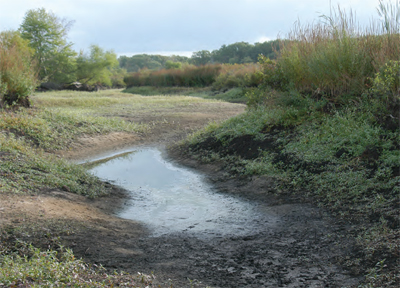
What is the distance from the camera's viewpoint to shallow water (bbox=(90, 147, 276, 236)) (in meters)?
5.30

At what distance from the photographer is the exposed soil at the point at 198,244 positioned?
145 inches

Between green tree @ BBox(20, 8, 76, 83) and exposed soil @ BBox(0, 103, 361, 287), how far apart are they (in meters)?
31.1

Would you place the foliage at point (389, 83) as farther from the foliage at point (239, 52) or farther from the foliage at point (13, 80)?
the foliage at point (239, 52)

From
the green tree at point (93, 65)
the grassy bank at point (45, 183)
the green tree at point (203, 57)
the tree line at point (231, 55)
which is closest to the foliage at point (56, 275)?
the grassy bank at point (45, 183)

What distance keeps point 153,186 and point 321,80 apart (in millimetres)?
4878

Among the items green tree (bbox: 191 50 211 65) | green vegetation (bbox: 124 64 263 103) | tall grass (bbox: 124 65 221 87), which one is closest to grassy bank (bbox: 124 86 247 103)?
green vegetation (bbox: 124 64 263 103)

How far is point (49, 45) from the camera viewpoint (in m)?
35.3

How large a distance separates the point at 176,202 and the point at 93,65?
36.6 m

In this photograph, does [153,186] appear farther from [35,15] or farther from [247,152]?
[35,15]

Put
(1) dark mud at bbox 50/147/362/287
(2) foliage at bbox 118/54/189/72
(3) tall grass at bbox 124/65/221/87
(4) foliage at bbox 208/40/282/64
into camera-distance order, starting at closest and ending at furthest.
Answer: (1) dark mud at bbox 50/147/362/287 < (3) tall grass at bbox 124/65/221/87 < (4) foliage at bbox 208/40/282/64 < (2) foliage at bbox 118/54/189/72

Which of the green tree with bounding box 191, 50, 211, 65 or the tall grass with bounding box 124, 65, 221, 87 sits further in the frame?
the green tree with bounding box 191, 50, 211, 65

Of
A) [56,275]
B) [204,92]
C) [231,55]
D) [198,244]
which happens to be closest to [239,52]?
[231,55]

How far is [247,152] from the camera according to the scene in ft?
28.3

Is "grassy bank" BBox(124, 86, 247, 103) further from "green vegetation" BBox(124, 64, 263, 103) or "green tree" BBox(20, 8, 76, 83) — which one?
"green tree" BBox(20, 8, 76, 83)
